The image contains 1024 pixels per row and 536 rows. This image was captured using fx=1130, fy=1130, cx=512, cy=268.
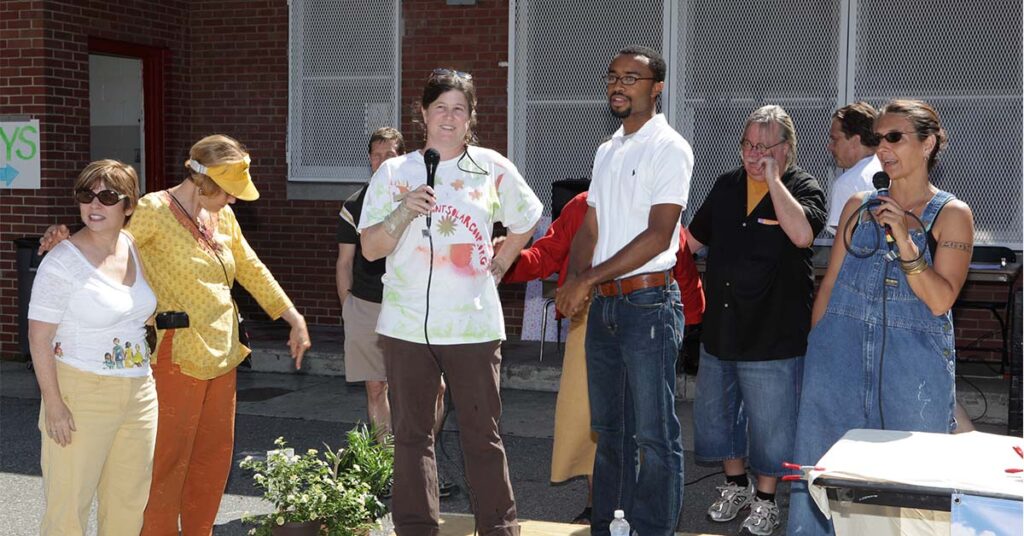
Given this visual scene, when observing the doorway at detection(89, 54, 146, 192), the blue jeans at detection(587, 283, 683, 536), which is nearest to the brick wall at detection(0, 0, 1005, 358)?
the doorway at detection(89, 54, 146, 192)

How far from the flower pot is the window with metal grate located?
6.49 metres

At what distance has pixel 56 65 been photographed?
36.1ft

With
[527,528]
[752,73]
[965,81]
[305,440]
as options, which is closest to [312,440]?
[305,440]

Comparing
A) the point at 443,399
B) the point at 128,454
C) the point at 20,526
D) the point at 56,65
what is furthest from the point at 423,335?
the point at 56,65

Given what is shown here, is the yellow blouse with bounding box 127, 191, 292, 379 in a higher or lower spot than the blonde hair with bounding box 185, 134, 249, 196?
lower

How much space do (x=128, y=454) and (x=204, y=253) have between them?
2.88 ft

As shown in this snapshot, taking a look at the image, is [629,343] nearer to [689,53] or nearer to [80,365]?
[80,365]

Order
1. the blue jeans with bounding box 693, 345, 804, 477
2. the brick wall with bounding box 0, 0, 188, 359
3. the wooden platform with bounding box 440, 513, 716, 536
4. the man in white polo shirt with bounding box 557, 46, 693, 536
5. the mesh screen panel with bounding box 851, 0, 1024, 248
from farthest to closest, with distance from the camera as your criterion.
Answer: the brick wall with bounding box 0, 0, 188, 359
the mesh screen panel with bounding box 851, 0, 1024, 248
the blue jeans with bounding box 693, 345, 804, 477
the wooden platform with bounding box 440, 513, 716, 536
the man in white polo shirt with bounding box 557, 46, 693, 536

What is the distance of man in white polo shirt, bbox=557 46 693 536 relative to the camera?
4598 millimetres

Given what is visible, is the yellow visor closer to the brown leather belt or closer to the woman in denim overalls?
the brown leather belt

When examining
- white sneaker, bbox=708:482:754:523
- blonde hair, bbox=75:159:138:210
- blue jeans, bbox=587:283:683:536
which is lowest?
white sneaker, bbox=708:482:754:523

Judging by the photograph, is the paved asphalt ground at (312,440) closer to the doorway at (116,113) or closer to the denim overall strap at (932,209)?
the denim overall strap at (932,209)

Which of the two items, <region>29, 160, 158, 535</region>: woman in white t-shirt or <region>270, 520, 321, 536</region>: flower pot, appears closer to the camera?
<region>29, 160, 158, 535</region>: woman in white t-shirt

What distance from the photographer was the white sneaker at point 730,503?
579 cm
